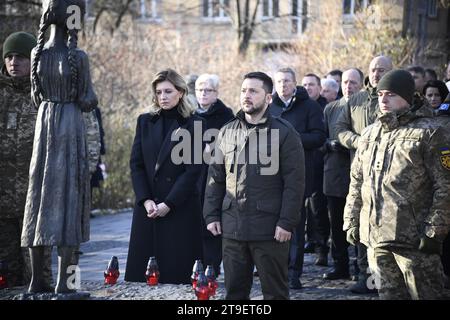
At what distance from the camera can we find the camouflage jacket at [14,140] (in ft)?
28.0

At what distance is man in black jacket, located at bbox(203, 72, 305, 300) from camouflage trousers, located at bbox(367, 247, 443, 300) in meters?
0.80

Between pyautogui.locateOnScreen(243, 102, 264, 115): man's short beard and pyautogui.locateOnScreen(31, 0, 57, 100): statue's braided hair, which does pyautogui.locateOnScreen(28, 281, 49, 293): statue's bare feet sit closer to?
pyautogui.locateOnScreen(31, 0, 57, 100): statue's braided hair

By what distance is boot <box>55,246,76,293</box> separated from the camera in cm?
707

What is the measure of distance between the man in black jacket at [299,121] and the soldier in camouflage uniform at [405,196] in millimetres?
2339

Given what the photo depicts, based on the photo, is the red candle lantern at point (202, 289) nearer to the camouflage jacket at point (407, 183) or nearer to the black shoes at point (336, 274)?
the camouflage jacket at point (407, 183)

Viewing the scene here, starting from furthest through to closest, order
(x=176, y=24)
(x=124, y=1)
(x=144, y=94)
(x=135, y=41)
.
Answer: (x=176, y=24) < (x=124, y=1) < (x=135, y=41) < (x=144, y=94)

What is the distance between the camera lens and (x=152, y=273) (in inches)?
321

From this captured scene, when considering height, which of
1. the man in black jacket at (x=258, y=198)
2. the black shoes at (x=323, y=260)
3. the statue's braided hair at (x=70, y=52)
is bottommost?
the black shoes at (x=323, y=260)

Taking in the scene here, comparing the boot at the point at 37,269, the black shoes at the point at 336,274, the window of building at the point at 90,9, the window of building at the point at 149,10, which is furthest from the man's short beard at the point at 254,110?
the window of building at the point at 149,10
